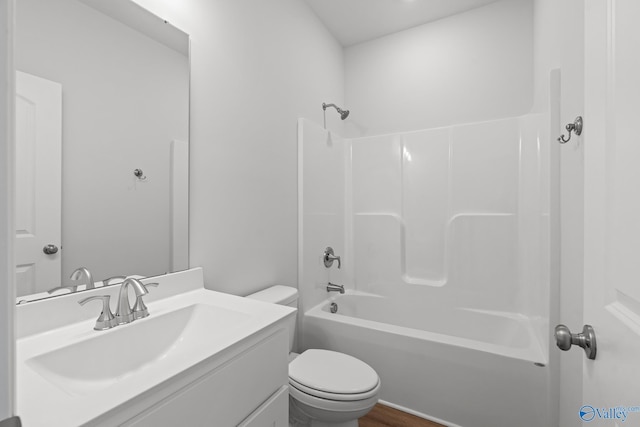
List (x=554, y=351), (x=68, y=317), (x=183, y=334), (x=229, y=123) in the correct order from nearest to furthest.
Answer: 1. (x=68, y=317)
2. (x=183, y=334)
3. (x=554, y=351)
4. (x=229, y=123)

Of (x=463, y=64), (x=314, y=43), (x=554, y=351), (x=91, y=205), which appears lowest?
(x=554, y=351)

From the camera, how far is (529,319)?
1.88 meters

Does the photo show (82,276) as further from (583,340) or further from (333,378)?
(583,340)

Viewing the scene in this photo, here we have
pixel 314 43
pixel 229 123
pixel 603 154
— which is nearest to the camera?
pixel 603 154

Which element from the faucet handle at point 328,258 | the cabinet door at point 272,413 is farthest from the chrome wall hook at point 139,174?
the faucet handle at point 328,258

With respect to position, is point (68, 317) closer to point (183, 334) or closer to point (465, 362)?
point (183, 334)

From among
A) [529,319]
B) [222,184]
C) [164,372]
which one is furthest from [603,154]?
[529,319]

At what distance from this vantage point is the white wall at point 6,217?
0.92 feet

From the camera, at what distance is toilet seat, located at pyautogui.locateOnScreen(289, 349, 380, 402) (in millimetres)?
1233

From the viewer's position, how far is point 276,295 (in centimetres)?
157

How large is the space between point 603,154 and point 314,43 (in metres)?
2.17

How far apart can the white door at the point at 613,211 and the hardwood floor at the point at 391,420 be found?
47.6 inches

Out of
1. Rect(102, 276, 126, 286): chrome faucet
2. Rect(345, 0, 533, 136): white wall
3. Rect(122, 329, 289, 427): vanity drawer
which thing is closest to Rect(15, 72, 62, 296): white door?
Rect(102, 276, 126, 286): chrome faucet

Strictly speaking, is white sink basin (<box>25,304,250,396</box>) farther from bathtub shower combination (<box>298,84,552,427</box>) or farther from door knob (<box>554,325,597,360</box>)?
bathtub shower combination (<box>298,84,552,427</box>)
